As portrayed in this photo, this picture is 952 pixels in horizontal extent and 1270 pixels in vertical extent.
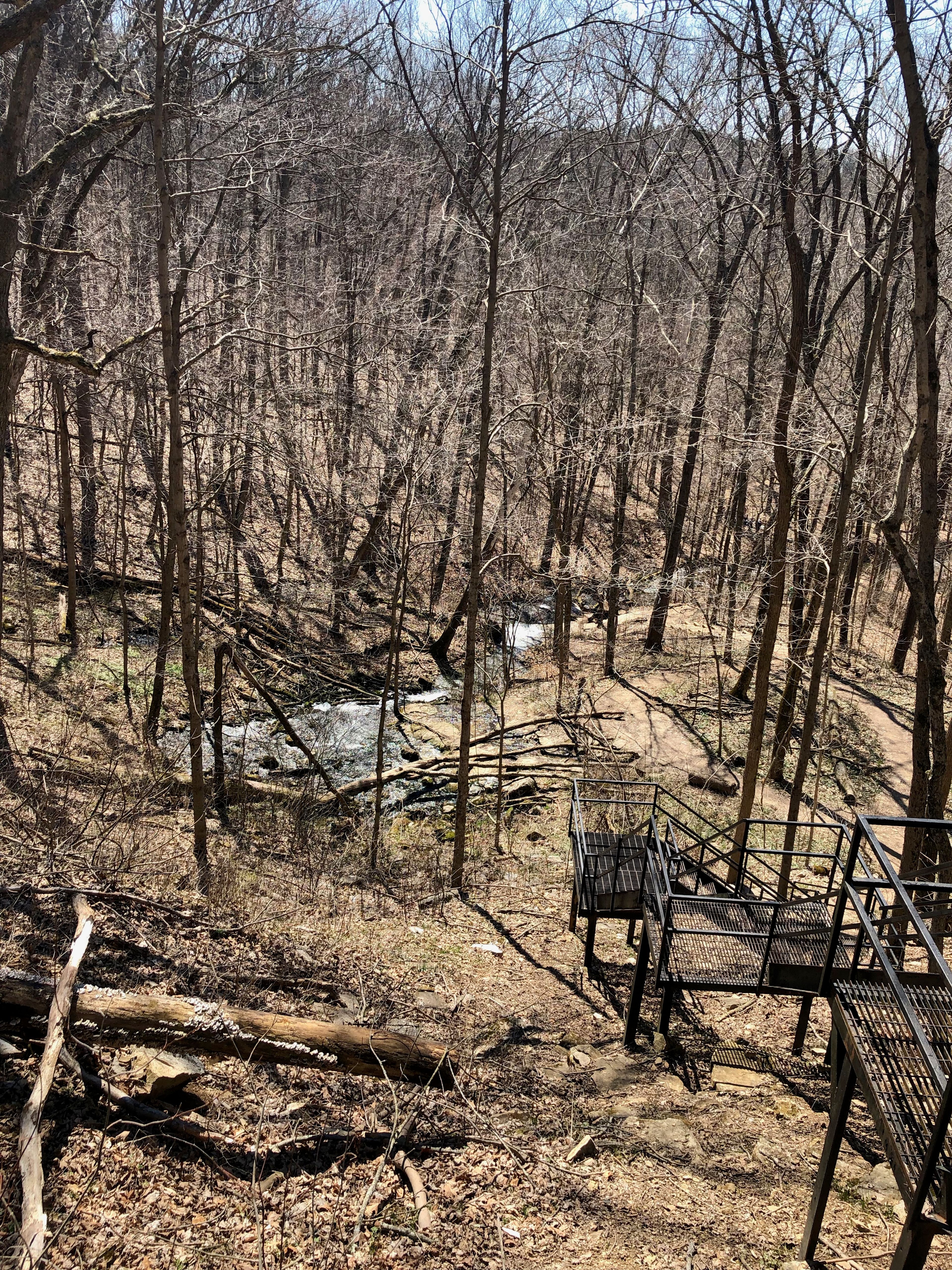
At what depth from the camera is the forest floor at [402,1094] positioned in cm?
507

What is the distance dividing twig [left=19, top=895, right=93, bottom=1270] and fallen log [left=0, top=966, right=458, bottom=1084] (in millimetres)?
197

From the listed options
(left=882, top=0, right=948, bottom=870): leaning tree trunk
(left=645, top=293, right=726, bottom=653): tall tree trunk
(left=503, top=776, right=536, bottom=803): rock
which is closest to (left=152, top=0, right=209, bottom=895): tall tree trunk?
(left=503, top=776, right=536, bottom=803): rock

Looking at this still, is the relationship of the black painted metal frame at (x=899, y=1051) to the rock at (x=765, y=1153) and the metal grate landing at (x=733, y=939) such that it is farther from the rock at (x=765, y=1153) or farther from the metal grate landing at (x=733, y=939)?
the metal grate landing at (x=733, y=939)

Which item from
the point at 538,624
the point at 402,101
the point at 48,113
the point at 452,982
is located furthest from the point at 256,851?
the point at 402,101

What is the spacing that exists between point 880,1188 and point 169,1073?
477cm

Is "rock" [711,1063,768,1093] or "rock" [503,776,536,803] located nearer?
"rock" [711,1063,768,1093]

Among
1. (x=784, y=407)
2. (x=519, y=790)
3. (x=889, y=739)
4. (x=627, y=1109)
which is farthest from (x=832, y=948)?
(x=889, y=739)

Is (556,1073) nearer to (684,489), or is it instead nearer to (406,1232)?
(406,1232)

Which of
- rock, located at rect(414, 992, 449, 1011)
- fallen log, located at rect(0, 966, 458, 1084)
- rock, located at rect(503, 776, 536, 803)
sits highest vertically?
fallen log, located at rect(0, 966, 458, 1084)

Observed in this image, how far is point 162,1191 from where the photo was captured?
→ 16.5ft

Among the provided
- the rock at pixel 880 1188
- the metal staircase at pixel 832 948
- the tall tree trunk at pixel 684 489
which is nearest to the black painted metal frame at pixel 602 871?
the metal staircase at pixel 832 948

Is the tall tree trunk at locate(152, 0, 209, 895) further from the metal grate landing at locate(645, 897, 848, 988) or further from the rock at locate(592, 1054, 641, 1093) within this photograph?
the metal grate landing at locate(645, 897, 848, 988)

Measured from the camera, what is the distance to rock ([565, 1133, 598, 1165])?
238 inches

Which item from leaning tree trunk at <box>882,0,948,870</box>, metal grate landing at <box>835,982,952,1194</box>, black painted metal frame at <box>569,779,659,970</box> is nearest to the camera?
metal grate landing at <box>835,982,952,1194</box>
